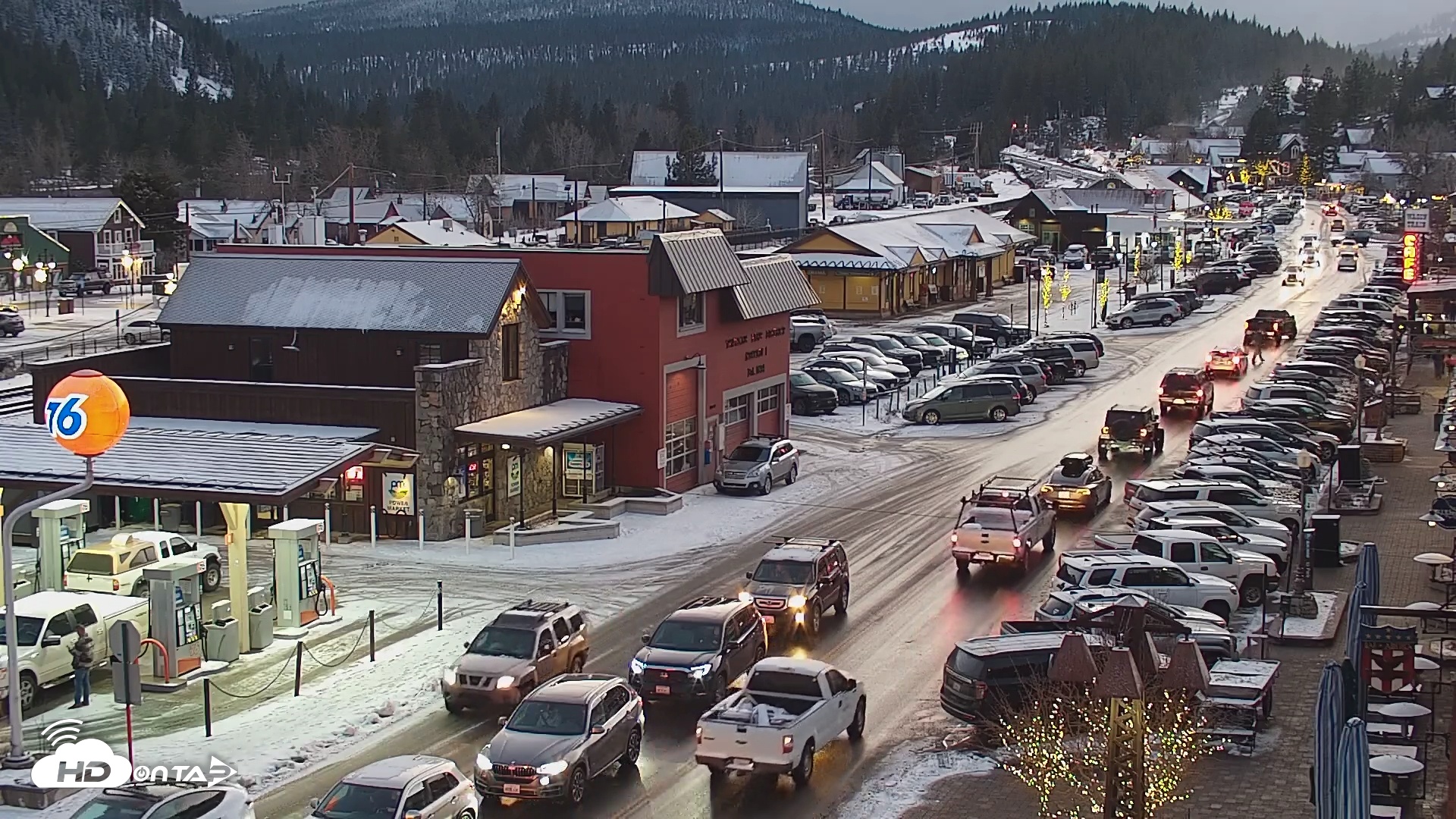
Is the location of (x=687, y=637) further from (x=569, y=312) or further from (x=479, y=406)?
(x=569, y=312)

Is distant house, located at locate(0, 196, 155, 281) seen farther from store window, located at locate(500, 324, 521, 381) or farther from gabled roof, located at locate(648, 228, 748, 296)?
store window, located at locate(500, 324, 521, 381)

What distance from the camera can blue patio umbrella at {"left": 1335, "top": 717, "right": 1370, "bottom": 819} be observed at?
14281 mm

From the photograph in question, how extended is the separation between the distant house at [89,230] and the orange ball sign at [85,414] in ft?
304

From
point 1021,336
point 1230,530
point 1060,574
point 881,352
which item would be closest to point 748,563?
point 1060,574

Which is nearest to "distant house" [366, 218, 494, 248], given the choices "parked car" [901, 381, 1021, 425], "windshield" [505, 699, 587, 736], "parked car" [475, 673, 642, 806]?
"parked car" [901, 381, 1021, 425]

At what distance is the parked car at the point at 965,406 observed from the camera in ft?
175

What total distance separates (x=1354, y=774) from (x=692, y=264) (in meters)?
29.3

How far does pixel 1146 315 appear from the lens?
265 ft

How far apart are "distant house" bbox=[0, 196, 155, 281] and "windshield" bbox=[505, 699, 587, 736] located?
96284 millimetres

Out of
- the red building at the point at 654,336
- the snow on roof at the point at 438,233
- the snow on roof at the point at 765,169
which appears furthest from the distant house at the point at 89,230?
the red building at the point at 654,336

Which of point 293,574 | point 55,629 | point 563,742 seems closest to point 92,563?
point 293,574

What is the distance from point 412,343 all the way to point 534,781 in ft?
66.8

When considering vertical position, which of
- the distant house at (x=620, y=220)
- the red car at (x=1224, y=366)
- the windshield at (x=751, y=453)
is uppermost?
the distant house at (x=620, y=220)

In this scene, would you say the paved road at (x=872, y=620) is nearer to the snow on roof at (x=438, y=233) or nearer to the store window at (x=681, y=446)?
the store window at (x=681, y=446)
